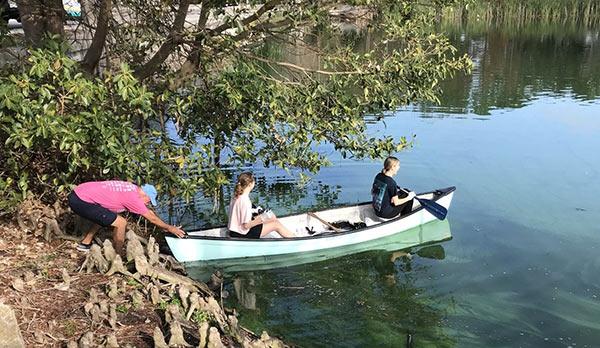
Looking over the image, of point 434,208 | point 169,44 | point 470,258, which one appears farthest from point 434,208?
point 169,44

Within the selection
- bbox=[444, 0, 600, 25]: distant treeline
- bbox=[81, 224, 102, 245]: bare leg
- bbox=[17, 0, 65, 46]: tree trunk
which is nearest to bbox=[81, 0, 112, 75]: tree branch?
bbox=[17, 0, 65, 46]: tree trunk

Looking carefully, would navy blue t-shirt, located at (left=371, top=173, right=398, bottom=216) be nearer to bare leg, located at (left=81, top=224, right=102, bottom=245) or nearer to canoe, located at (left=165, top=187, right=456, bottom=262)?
canoe, located at (left=165, top=187, right=456, bottom=262)

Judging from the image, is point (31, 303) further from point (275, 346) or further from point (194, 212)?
point (194, 212)

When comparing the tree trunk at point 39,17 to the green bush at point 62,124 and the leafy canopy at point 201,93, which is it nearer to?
the leafy canopy at point 201,93

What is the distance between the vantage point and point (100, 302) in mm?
5094

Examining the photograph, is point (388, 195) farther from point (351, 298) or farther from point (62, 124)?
point (62, 124)

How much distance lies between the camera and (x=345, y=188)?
1161cm

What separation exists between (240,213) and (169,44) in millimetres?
2468

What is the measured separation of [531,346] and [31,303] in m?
5.07

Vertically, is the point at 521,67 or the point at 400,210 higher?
the point at 521,67

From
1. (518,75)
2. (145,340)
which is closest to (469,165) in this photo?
(145,340)

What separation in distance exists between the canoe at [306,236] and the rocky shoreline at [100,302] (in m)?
1.06

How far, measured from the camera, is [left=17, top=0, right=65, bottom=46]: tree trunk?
757 cm

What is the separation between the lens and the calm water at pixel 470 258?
6668 mm
